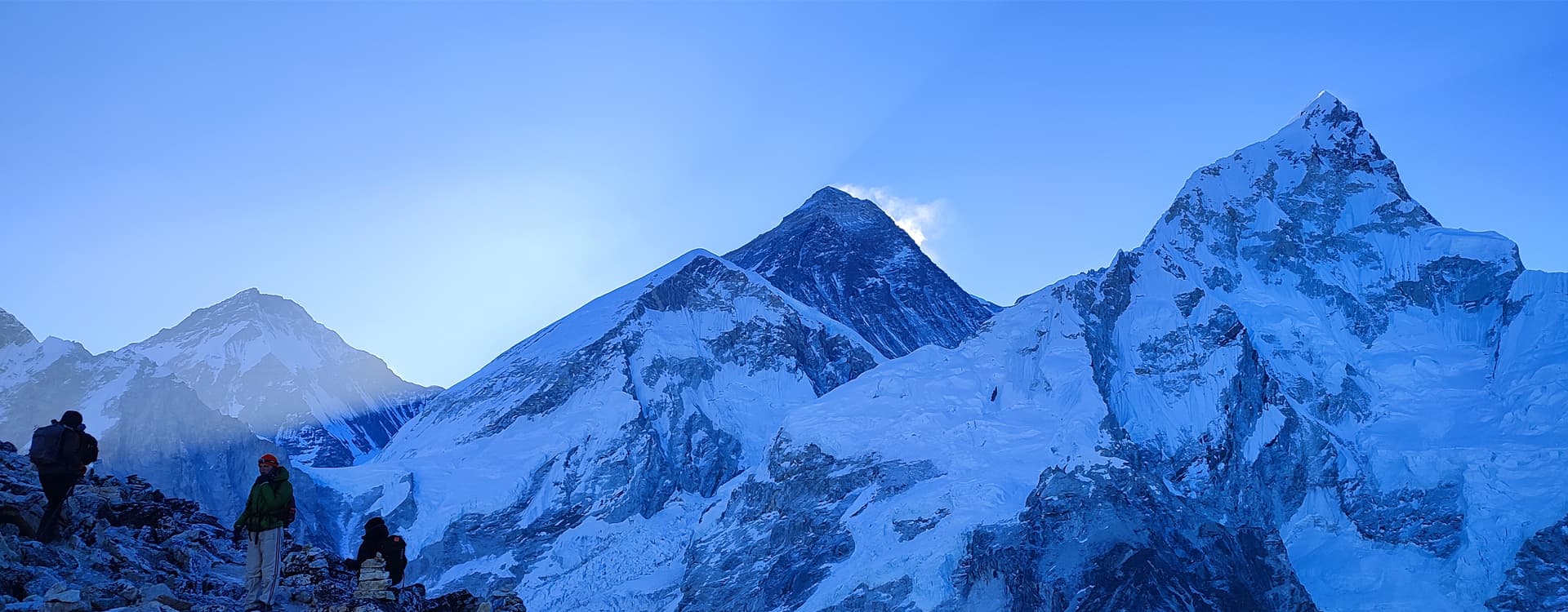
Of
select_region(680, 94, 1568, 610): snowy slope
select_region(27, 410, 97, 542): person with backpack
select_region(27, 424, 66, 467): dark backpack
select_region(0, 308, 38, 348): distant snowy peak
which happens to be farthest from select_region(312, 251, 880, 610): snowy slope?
select_region(27, 424, 66, 467): dark backpack

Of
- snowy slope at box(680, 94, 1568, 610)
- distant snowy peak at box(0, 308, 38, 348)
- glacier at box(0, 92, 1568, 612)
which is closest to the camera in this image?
snowy slope at box(680, 94, 1568, 610)

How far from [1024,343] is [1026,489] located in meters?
35.2

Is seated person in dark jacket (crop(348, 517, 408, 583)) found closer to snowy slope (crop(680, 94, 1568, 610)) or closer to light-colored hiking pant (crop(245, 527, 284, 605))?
light-colored hiking pant (crop(245, 527, 284, 605))

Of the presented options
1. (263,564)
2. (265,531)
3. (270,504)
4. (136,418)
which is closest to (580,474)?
(136,418)

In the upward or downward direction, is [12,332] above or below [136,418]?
above

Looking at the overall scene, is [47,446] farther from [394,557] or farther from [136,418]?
[136,418]

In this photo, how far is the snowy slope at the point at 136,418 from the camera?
493 ft

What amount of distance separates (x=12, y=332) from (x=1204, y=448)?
526 feet

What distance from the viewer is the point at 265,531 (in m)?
23.3

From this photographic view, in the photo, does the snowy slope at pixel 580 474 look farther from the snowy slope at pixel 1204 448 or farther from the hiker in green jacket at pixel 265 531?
the hiker in green jacket at pixel 265 531

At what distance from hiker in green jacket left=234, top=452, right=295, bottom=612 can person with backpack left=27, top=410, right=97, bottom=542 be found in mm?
3081

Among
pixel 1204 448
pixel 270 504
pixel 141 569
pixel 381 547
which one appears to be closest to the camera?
pixel 270 504

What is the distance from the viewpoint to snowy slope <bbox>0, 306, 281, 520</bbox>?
150m

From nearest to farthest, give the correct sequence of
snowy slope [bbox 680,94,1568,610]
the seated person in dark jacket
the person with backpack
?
1. the person with backpack
2. the seated person in dark jacket
3. snowy slope [bbox 680,94,1568,610]
